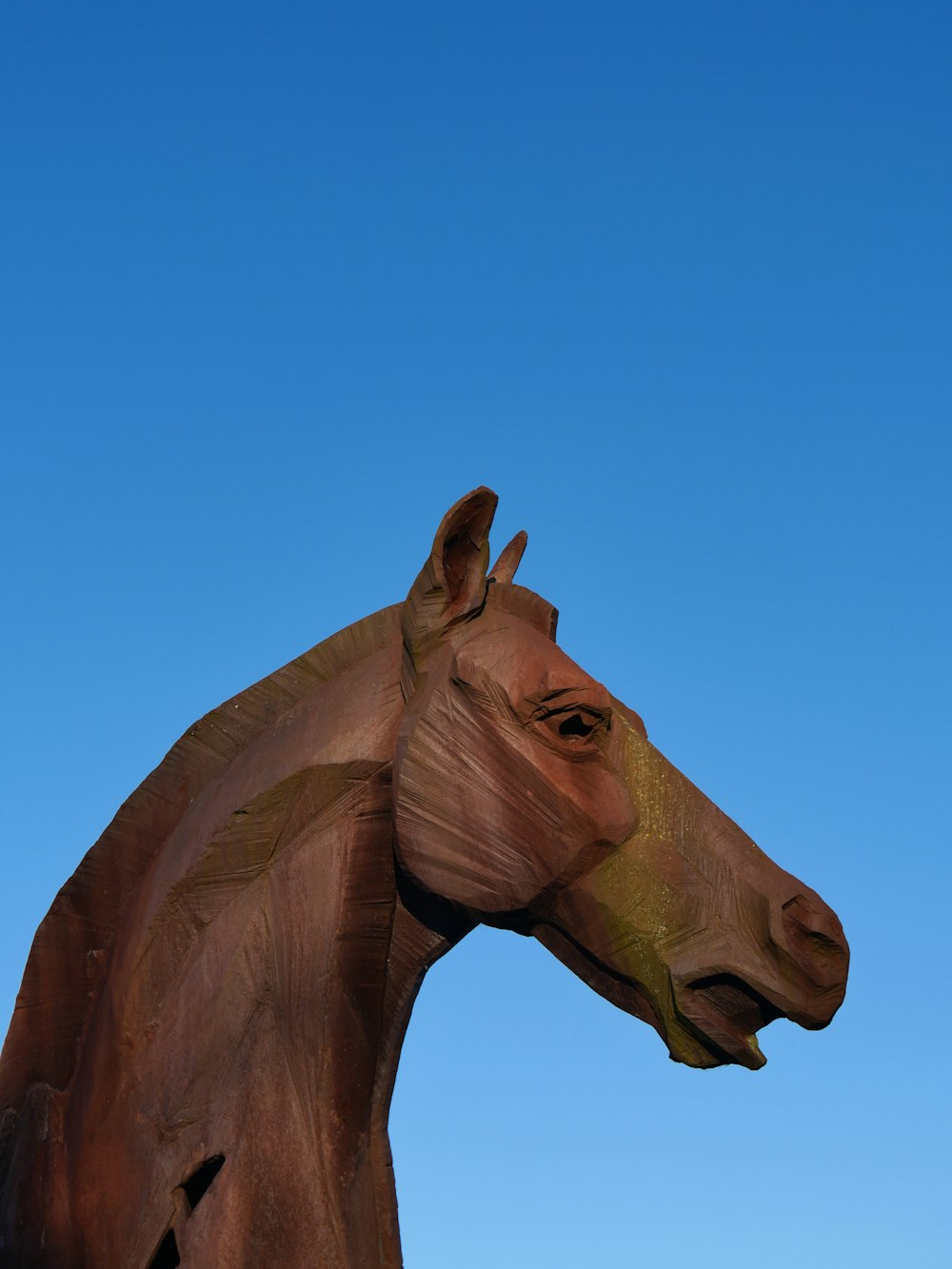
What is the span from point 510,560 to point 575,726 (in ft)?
2.85

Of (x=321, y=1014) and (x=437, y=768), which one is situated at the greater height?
(x=437, y=768)

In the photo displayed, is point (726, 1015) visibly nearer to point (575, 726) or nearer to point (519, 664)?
point (575, 726)

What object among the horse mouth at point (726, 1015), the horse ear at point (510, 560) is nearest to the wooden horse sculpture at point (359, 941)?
the horse mouth at point (726, 1015)

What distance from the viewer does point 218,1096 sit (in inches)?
166

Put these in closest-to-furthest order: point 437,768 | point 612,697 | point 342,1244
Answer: point 342,1244 → point 437,768 → point 612,697

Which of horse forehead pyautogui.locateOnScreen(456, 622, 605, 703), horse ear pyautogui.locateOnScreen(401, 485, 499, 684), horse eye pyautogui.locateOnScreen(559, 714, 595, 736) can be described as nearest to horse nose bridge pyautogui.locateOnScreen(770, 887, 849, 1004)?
horse eye pyautogui.locateOnScreen(559, 714, 595, 736)

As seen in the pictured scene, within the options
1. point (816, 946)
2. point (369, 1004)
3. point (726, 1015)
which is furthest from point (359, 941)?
point (816, 946)

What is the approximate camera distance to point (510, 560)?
5.21 metres

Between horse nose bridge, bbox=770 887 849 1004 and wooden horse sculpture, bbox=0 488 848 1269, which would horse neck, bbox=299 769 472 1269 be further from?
horse nose bridge, bbox=770 887 849 1004

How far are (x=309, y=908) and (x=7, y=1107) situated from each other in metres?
1.02

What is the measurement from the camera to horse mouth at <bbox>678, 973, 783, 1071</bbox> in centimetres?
416

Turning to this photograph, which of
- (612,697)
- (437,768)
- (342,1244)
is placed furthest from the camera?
(612,697)

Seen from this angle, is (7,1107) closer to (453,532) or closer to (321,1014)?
(321,1014)

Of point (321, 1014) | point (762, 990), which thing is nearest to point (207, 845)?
point (321, 1014)
